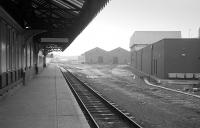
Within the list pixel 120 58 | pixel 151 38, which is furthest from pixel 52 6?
pixel 120 58

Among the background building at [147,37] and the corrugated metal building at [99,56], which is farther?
the corrugated metal building at [99,56]

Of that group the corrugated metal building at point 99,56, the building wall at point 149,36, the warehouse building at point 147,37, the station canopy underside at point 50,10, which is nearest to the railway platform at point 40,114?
the station canopy underside at point 50,10

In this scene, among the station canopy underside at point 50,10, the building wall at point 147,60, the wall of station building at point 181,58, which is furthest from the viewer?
the building wall at point 147,60

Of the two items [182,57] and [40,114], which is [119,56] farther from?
[40,114]

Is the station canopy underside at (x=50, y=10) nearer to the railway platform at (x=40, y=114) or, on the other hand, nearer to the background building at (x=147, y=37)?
the railway platform at (x=40, y=114)

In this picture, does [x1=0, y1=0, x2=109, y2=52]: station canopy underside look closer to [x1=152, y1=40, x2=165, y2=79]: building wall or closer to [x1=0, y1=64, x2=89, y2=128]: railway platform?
[x1=0, y1=64, x2=89, y2=128]: railway platform

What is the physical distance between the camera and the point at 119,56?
108625mm

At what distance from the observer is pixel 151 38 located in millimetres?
84312

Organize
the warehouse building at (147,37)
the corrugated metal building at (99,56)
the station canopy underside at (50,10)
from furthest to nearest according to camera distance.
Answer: the corrugated metal building at (99,56)
the warehouse building at (147,37)
the station canopy underside at (50,10)

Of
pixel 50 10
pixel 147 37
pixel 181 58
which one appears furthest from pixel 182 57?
pixel 147 37

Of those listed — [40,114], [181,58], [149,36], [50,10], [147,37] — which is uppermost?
[149,36]

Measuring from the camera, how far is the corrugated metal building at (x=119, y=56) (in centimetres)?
10850

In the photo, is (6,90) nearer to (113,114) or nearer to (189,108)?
(113,114)

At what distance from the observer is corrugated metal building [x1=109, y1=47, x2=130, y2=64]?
108500 mm
